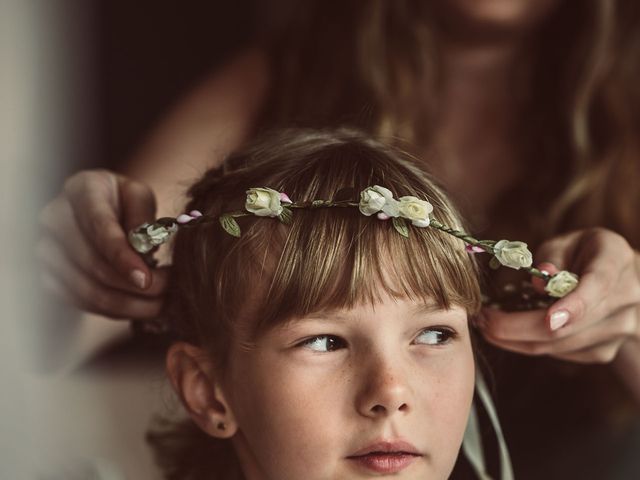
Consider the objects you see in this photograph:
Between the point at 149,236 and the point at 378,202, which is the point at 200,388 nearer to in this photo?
the point at 149,236

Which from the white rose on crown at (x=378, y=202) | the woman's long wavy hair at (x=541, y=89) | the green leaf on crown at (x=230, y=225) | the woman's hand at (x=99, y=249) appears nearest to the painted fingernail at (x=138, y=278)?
the woman's hand at (x=99, y=249)

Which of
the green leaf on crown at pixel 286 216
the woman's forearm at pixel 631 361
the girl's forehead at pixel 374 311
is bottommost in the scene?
the girl's forehead at pixel 374 311

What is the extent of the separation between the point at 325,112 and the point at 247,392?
60 cm

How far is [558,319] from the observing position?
0.83 meters

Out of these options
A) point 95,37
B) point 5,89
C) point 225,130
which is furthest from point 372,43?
point 5,89

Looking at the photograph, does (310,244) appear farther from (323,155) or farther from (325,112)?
(325,112)

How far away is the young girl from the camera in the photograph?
2.49 ft

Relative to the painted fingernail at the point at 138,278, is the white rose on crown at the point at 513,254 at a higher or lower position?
higher

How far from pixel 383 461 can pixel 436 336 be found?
0.14 metres

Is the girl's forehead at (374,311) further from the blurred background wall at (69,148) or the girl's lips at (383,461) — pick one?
the blurred background wall at (69,148)

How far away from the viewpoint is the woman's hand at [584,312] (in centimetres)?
85

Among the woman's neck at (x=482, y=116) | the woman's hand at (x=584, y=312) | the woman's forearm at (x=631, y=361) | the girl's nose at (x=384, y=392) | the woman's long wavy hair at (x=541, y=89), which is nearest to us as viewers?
the girl's nose at (x=384, y=392)

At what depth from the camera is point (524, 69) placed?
149cm

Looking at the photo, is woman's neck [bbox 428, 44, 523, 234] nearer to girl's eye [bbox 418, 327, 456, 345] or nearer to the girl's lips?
girl's eye [bbox 418, 327, 456, 345]
